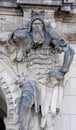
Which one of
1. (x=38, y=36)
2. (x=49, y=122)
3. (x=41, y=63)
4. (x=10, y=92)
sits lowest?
(x=49, y=122)

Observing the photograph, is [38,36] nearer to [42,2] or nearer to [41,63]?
[41,63]

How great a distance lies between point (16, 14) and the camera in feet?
21.2

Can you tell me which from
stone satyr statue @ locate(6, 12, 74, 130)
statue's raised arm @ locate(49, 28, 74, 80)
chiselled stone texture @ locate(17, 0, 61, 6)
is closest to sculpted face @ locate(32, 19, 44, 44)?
stone satyr statue @ locate(6, 12, 74, 130)

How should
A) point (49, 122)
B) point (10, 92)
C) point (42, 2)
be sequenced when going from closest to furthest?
1. point (49, 122)
2. point (10, 92)
3. point (42, 2)

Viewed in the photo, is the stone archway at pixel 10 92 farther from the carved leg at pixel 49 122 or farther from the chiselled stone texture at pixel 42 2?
the chiselled stone texture at pixel 42 2

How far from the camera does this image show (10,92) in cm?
626

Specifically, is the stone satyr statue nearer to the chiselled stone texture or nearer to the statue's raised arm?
the statue's raised arm

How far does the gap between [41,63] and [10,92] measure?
44cm

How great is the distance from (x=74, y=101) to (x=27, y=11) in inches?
43.0

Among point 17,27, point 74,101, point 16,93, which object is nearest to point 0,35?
point 17,27

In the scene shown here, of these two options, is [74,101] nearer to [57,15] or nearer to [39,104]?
[39,104]

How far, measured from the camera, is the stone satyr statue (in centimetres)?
614

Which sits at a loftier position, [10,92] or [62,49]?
[62,49]

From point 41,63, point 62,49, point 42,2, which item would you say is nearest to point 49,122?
point 41,63
